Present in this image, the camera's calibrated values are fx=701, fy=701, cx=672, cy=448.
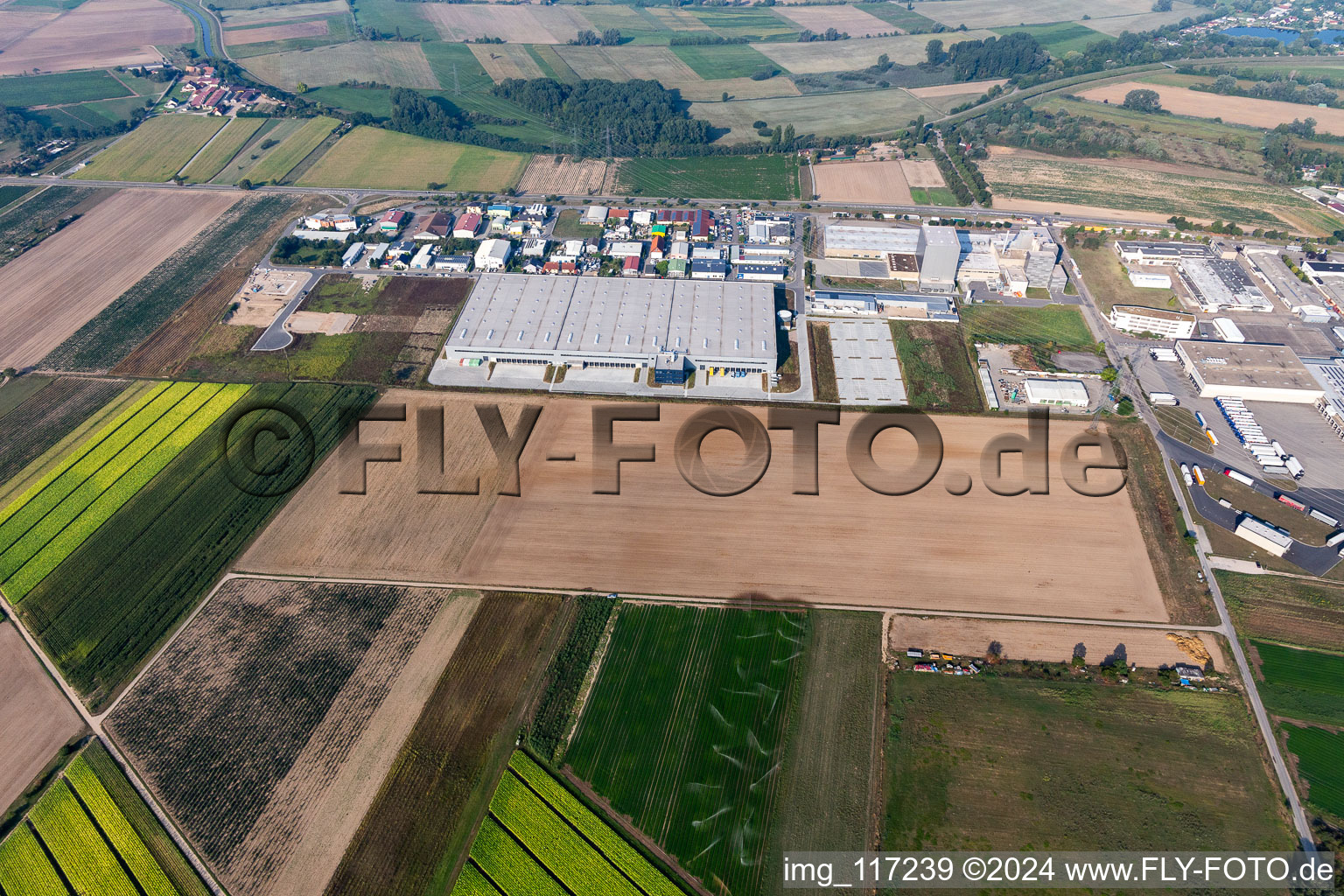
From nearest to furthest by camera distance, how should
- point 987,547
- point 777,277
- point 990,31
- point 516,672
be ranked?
point 516,672, point 987,547, point 777,277, point 990,31

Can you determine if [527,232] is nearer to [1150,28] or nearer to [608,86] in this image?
[608,86]

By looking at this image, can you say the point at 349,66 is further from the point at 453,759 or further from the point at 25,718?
the point at 453,759

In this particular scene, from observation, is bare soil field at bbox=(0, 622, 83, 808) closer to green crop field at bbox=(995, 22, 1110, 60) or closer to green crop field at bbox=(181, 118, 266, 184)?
green crop field at bbox=(181, 118, 266, 184)

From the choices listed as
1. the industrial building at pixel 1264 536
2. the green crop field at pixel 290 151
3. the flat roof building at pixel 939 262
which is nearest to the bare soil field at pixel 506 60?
the green crop field at pixel 290 151

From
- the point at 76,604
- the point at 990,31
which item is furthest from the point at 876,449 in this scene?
the point at 990,31

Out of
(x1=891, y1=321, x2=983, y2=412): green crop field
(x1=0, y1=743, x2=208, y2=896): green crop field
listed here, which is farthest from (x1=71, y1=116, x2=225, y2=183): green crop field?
(x1=891, y1=321, x2=983, y2=412): green crop field

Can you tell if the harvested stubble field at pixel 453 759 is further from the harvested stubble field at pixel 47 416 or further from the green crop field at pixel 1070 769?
the harvested stubble field at pixel 47 416
